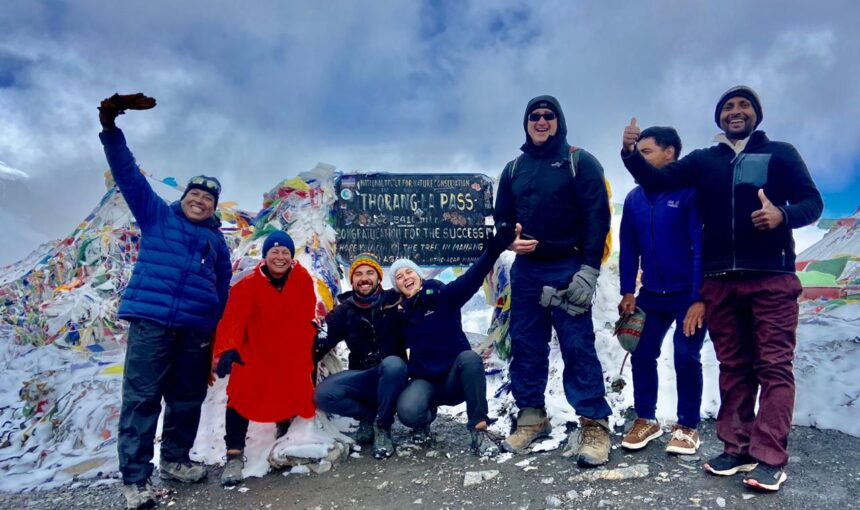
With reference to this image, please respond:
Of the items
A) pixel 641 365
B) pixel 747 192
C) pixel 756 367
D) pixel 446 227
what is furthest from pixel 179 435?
pixel 747 192

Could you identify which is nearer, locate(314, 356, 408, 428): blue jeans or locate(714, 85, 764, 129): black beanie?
locate(714, 85, 764, 129): black beanie

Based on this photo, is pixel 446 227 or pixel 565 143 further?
pixel 446 227

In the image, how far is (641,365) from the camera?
3938 mm

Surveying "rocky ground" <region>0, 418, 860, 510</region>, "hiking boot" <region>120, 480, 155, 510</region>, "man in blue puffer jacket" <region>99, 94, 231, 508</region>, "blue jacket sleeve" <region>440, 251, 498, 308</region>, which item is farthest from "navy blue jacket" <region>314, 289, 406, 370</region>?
"hiking boot" <region>120, 480, 155, 510</region>

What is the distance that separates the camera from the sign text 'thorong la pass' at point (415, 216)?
217 inches

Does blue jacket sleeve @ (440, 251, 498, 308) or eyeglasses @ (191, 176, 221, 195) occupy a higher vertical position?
eyeglasses @ (191, 176, 221, 195)

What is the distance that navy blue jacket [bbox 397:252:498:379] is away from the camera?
417 cm

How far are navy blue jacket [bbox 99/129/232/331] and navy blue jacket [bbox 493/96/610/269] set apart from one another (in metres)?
2.37

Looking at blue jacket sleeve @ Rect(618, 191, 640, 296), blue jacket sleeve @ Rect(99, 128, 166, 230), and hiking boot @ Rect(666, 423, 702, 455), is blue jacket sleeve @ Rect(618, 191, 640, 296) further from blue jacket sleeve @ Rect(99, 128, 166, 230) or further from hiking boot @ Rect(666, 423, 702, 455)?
blue jacket sleeve @ Rect(99, 128, 166, 230)

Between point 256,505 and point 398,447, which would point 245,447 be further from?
point 398,447

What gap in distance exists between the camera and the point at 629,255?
13.3ft

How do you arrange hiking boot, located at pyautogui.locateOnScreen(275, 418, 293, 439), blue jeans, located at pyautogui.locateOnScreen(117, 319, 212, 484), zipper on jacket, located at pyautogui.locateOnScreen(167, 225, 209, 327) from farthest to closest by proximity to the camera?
1. hiking boot, located at pyautogui.locateOnScreen(275, 418, 293, 439)
2. zipper on jacket, located at pyautogui.locateOnScreen(167, 225, 209, 327)
3. blue jeans, located at pyautogui.locateOnScreen(117, 319, 212, 484)

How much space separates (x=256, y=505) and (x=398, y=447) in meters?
1.15

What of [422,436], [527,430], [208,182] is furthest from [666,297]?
[208,182]
